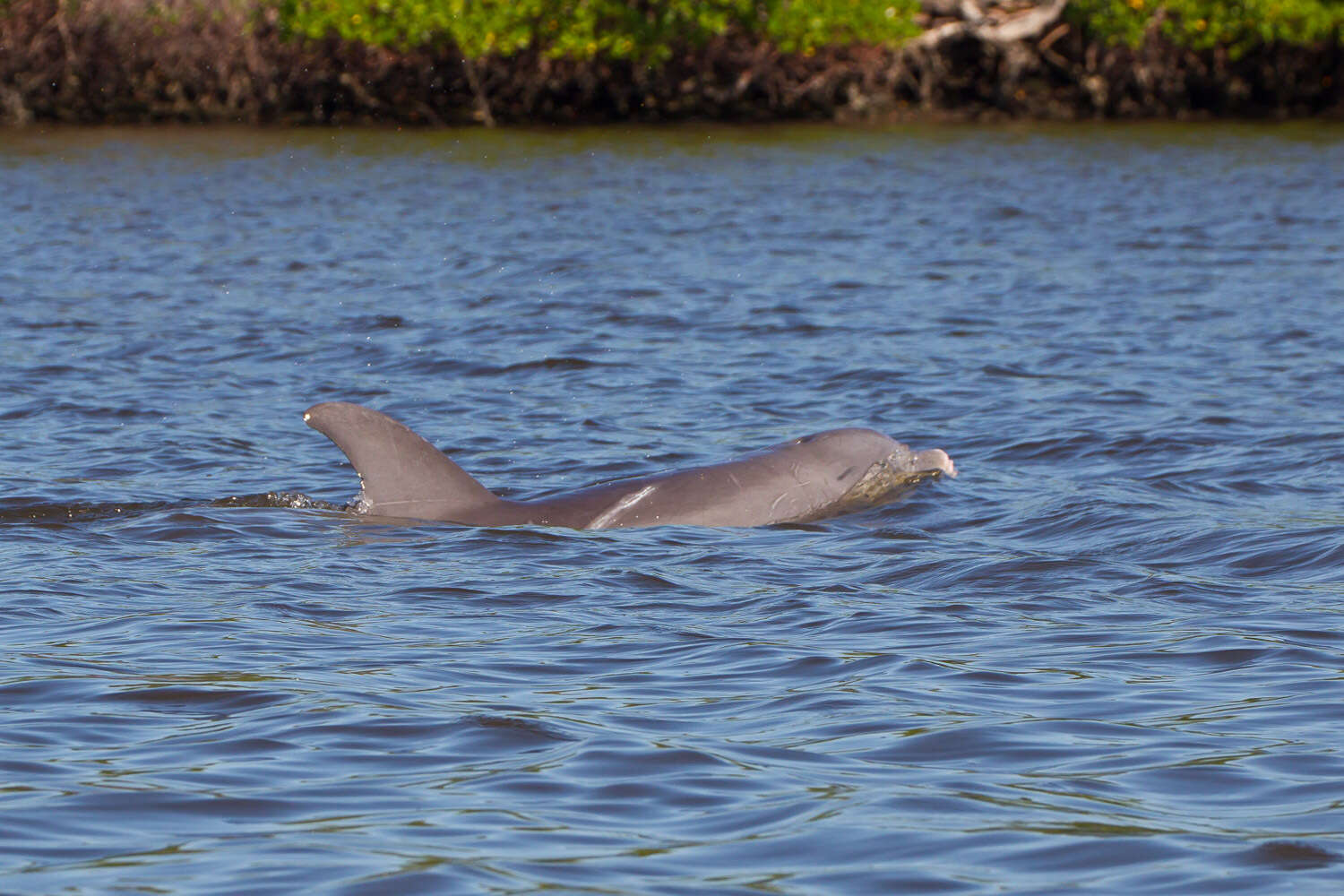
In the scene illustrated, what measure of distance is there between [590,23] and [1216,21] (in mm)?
14367

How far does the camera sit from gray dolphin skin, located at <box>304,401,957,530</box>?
33.4 ft

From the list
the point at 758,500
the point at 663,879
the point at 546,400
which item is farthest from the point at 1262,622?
the point at 546,400

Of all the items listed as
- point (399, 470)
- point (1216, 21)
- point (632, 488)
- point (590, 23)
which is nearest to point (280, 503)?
point (399, 470)

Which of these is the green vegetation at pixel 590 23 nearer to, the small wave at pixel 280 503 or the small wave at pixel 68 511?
the small wave at pixel 280 503

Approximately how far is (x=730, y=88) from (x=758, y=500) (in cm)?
3645

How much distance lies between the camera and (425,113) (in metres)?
45.9

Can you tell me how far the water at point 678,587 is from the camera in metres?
5.60

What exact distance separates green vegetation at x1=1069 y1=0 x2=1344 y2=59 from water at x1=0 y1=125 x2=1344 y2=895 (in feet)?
73.8

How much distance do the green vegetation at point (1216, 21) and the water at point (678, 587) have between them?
22.5 metres

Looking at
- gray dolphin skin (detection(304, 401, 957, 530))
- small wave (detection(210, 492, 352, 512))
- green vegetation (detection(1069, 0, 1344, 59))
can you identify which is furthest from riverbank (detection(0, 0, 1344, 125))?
small wave (detection(210, 492, 352, 512))

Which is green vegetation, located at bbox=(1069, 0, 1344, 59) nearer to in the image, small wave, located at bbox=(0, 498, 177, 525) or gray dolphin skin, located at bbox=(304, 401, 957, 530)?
gray dolphin skin, located at bbox=(304, 401, 957, 530)

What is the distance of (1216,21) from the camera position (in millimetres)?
45344

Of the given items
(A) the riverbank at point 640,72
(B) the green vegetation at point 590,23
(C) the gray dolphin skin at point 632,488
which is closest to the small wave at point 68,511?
(C) the gray dolphin skin at point 632,488

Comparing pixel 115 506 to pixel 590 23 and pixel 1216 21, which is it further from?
pixel 1216 21
